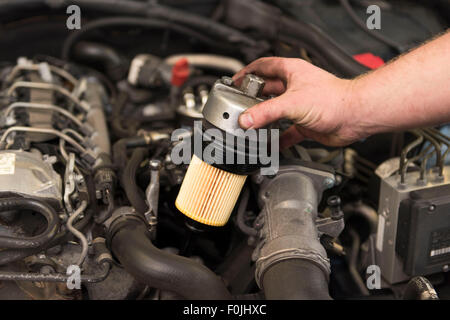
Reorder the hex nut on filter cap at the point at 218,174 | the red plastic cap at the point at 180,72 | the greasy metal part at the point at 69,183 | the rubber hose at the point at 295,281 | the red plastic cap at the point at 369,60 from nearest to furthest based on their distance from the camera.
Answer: the rubber hose at the point at 295,281
the hex nut on filter cap at the point at 218,174
the greasy metal part at the point at 69,183
the red plastic cap at the point at 369,60
the red plastic cap at the point at 180,72

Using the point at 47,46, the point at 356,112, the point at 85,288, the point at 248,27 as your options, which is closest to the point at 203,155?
the point at 356,112

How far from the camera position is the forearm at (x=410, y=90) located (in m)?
0.91

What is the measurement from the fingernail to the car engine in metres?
0.02

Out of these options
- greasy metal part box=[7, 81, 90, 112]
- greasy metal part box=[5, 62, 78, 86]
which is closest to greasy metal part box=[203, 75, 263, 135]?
greasy metal part box=[7, 81, 90, 112]

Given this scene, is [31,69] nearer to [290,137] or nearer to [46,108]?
[46,108]

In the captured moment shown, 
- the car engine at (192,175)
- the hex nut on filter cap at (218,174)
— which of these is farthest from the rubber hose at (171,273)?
the hex nut on filter cap at (218,174)

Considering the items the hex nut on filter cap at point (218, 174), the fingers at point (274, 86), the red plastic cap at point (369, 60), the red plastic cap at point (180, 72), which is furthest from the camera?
the red plastic cap at point (180, 72)

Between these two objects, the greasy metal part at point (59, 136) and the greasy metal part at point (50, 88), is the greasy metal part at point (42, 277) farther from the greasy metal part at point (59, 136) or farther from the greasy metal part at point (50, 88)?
the greasy metal part at point (50, 88)

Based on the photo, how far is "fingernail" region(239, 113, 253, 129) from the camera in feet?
2.92

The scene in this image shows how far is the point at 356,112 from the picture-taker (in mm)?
956

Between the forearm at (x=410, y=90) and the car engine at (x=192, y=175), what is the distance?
173mm

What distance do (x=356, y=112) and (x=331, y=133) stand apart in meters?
0.09

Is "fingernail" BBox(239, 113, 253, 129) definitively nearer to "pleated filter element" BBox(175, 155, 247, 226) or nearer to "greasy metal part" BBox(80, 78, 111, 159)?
"pleated filter element" BBox(175, 155, 247, 226)
